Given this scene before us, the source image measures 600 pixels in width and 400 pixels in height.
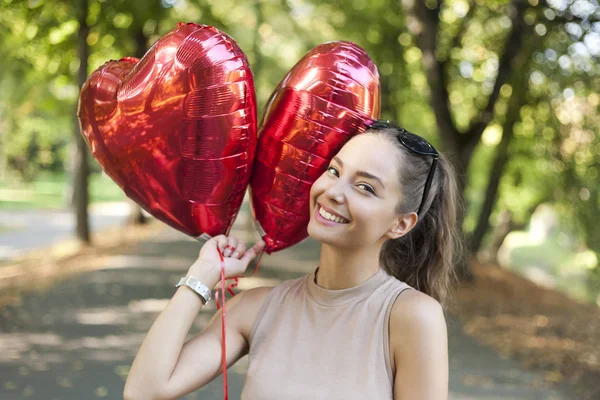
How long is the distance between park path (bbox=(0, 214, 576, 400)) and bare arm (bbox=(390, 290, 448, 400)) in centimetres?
420

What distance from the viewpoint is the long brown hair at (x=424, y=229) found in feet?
6.62

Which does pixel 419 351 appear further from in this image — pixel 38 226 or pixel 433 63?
pixel 38 226

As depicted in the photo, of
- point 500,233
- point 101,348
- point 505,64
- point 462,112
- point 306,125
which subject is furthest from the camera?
point 500,233

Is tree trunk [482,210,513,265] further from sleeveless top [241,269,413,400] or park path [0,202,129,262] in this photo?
sleeveless top [241,269,413,400]

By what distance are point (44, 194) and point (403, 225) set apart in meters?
33.6

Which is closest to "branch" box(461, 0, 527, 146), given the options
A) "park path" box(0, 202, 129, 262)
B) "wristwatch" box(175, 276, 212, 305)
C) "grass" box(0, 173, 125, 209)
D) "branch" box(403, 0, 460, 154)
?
"branch" box(403, 0, 460, 154)

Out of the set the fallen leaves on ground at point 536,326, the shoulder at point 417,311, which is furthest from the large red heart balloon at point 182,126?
the fallen leaves on ground at point 536,326

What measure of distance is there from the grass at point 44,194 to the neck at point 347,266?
54.9ft

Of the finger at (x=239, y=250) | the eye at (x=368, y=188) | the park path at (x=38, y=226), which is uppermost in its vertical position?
the eye at (x=368, y=188)

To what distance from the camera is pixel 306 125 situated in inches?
85.8

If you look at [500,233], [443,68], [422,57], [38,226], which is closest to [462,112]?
[500,233]

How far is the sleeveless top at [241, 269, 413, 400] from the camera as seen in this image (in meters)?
1.91

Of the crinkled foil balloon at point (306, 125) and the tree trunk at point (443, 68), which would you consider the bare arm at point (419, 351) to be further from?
the tree trunk at point (443, 68)

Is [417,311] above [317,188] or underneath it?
underneath
